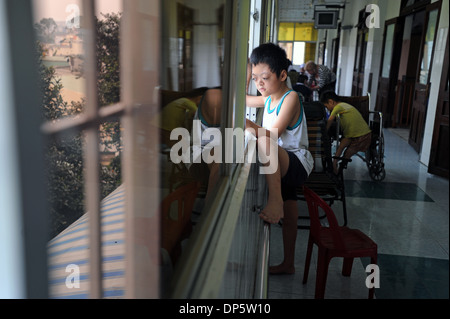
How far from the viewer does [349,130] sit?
2.62 metres

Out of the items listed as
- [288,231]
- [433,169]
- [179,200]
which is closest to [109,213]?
[179,200]

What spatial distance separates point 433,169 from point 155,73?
21.4 inches

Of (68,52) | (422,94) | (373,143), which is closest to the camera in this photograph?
(68,52)

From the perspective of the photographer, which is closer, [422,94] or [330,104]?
[422,94]

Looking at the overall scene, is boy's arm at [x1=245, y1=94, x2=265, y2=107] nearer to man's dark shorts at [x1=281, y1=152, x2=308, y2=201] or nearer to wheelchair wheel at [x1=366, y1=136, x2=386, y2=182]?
man's dark shorts at [x1=281, y1=152, x2=308, y2=201]

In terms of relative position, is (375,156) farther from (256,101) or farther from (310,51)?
(310,51)

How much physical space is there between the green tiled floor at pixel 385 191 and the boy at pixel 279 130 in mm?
384

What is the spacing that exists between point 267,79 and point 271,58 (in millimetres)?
93

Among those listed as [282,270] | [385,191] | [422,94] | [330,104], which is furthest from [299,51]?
[385,191]

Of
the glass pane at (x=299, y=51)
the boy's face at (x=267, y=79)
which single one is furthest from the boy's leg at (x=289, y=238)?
the glass pane at (x=299, y=51)

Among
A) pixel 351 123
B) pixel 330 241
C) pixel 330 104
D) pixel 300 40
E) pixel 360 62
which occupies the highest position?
pixel 300 40

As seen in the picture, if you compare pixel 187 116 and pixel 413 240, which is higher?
pixel 187 116
